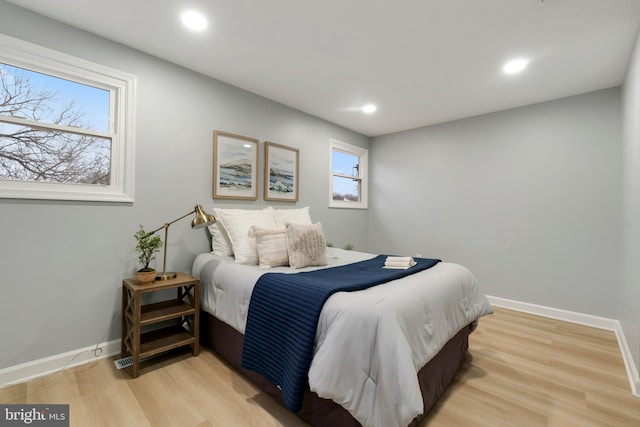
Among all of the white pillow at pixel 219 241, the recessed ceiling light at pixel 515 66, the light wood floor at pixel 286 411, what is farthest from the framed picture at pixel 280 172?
the recessed ceiling light at pixel 515 66

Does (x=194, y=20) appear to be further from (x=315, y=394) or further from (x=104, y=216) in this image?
(x=315, y=394)

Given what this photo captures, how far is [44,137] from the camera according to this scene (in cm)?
203

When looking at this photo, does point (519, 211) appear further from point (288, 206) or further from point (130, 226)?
point (130, 226)

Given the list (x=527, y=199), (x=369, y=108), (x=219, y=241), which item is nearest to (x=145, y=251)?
(x=219, y=241)

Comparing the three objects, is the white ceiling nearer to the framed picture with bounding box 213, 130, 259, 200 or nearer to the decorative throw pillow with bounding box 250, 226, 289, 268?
the framed picture with bounding box 213, 130, 259, 200

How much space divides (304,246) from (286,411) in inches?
44.9

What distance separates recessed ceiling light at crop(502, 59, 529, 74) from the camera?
249cm

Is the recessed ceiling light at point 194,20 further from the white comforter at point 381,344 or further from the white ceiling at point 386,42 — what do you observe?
the white comforter at point 381,344

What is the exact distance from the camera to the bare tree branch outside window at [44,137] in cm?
190

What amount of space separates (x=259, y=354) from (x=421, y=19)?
8.15ft

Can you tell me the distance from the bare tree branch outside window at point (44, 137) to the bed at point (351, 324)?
106 centimetres

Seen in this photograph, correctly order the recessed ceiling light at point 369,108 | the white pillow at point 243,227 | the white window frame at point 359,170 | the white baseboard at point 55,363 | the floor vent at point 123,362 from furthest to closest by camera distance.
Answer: the white window frame at point 359,170 < the recessed ceiling light at point 369,108 < the white pillow at point 243,227 < the floor vent at point 123,362 < the white baseboard at point 55,363

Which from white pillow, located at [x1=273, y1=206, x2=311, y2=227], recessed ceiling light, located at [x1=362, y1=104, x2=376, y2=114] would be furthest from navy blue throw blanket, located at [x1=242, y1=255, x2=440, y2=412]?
recessed ceiling light, located at [x1=362, y1=104, x2=376, y2=114]

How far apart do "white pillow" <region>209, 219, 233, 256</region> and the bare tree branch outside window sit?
93cm
